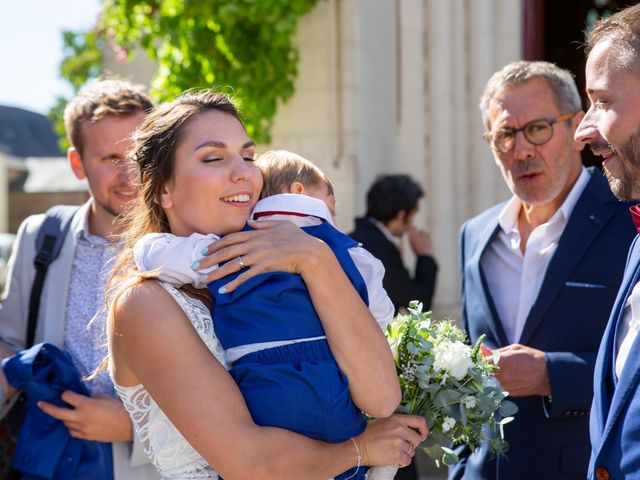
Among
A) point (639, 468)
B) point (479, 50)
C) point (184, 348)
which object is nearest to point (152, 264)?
point (184, 348)

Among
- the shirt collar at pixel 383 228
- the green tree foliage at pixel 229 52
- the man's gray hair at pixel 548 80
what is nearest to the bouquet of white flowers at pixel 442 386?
the man's gray hair at pixel 548 80

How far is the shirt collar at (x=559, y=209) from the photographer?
11.0ft

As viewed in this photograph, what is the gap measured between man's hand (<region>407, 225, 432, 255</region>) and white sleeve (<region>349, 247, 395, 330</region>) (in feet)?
12.1

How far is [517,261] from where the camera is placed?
348 cm

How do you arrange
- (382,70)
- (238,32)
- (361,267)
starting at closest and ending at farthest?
(361,267), (238,32), (382,70)

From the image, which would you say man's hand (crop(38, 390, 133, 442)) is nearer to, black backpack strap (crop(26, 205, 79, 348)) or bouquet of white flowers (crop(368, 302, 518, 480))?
black backpack strap (crop(26, 205, 79, 348))

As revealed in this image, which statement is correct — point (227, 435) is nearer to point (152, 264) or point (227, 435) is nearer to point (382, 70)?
point (152, 264)

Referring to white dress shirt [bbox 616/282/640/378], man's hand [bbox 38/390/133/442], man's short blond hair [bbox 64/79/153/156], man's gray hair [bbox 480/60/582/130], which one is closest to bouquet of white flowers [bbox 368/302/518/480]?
white dress shirt [bbox 616/282/640/378]

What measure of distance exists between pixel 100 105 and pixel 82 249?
0.57 m

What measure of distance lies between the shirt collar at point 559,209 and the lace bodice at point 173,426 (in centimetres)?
162

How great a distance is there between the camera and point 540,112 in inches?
136

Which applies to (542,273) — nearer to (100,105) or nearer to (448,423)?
(448,423)

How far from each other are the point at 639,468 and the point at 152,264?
1334 mm

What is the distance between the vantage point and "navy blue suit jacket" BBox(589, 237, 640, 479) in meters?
2.11
